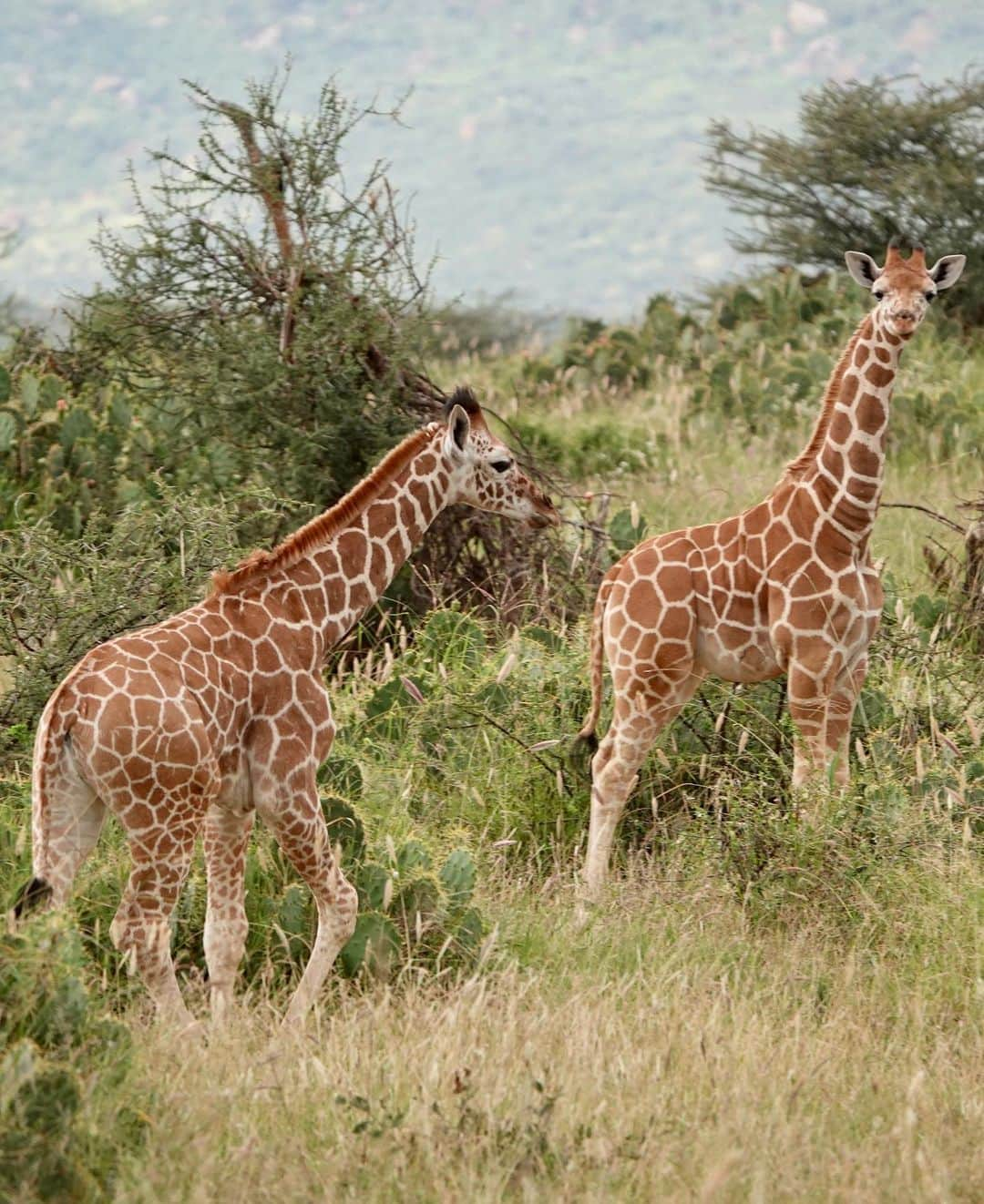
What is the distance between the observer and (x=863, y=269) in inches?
314

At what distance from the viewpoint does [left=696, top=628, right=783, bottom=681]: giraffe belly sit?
24.8ft

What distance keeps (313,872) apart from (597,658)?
7.51 ft

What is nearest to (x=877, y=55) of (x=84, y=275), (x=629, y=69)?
(x=629, y=69)

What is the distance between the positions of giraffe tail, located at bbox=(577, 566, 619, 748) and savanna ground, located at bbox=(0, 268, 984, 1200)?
0.79ft

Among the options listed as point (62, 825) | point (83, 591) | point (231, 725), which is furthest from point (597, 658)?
point (62, 825)

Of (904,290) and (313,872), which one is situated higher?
(904,290)

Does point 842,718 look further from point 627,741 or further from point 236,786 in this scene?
point 236,786

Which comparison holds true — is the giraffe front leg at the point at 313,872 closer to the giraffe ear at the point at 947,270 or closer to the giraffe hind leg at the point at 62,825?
the giraffe hind leg at the point at 62,825

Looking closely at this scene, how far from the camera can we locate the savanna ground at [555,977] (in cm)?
482

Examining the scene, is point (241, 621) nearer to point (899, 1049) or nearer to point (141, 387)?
point (899, 1049)

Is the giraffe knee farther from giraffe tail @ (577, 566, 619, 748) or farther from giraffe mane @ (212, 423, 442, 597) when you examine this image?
giraffe tail @ (577, 566, 619, 748)

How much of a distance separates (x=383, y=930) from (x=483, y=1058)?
1102mm

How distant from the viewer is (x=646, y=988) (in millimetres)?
6281

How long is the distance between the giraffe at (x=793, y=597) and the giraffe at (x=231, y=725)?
0.95 m
